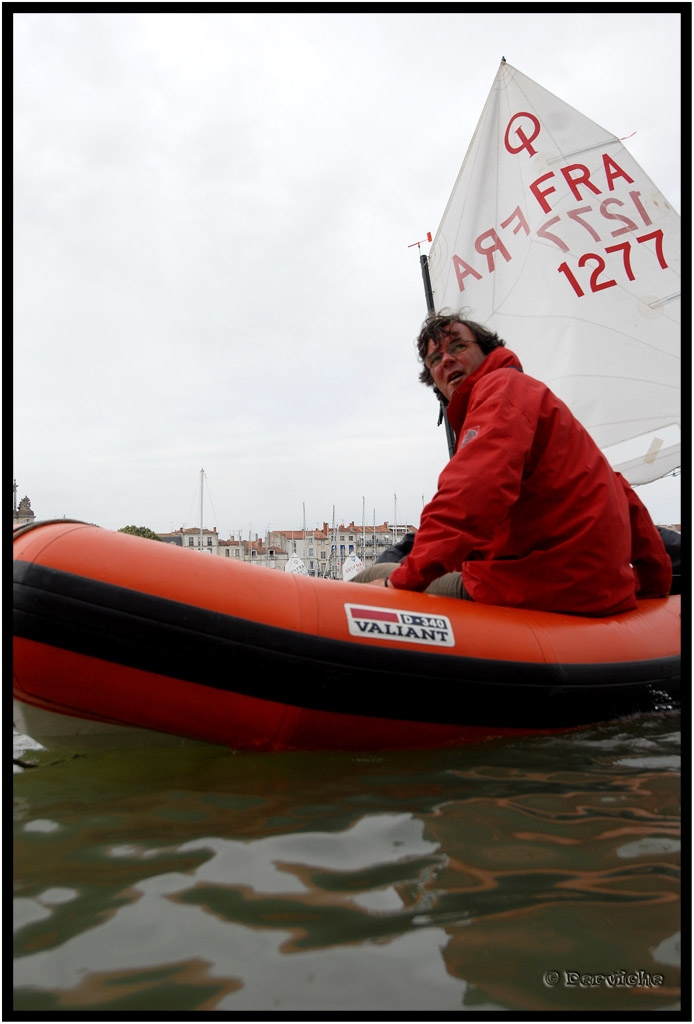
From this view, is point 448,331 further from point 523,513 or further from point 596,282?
point 596,282

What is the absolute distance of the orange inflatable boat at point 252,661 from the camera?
7.14ft

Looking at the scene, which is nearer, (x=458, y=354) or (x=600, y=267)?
(x=458, y=354)

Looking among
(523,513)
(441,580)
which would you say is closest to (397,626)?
(523,513)

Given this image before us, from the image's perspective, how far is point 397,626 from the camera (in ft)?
7.73

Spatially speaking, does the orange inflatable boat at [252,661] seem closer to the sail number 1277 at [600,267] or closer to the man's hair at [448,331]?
the man's hair at [448,331]

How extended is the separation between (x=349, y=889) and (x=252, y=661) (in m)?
0.94

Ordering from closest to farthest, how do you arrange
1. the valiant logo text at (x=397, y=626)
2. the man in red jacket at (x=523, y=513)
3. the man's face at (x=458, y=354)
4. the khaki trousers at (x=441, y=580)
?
the valiant logo text at (x=397, y=626) → the man in red jacket at (x=523, y=513) → the khaki trousers at (x=441, y=580) → the man's face at (x=458, y=354)

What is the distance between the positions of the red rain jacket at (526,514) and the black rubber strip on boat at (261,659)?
442 millimetres

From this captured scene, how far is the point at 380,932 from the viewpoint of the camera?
121cm

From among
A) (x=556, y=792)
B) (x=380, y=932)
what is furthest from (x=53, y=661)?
(x=556, y=792)

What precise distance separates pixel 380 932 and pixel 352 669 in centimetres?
107

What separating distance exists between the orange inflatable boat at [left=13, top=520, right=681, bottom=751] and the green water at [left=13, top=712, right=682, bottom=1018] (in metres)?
0.20

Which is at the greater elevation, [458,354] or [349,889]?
[458,354]

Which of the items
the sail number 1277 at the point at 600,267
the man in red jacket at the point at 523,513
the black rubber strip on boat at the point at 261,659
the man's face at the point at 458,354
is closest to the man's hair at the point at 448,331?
the man's face at the point at 458,354
